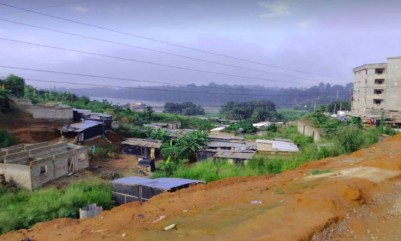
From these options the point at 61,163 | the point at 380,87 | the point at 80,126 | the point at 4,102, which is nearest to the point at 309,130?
the point at 380,87

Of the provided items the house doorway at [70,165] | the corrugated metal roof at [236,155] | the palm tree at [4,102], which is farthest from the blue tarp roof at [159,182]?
the palm tree at [4,102]

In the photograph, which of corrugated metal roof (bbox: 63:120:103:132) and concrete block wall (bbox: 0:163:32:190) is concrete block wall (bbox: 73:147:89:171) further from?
corrugated metal roof (bbox: 63:120:103:132)

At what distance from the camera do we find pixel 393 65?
58.5 metres

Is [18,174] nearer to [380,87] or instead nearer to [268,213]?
[268,213]

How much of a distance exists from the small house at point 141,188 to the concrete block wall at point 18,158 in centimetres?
971

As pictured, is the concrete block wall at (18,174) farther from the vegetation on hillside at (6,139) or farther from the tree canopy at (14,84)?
the tree canopy at (14,84)

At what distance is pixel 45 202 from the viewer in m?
18.4

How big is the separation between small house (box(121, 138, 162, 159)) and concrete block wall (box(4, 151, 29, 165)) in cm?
1182

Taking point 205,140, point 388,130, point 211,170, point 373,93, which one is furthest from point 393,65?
point 211,170

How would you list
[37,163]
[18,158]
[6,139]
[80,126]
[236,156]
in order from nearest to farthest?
[37,163], [18,158], [236,156], [6,139], [80,126]

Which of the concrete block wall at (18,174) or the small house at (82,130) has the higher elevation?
the small house at (82,130)

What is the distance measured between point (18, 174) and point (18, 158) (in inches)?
128

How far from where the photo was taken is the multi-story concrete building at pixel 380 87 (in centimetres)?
5838

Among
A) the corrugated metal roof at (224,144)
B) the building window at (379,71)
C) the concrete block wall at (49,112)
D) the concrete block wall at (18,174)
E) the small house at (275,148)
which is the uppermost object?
the building window at (379,71)
